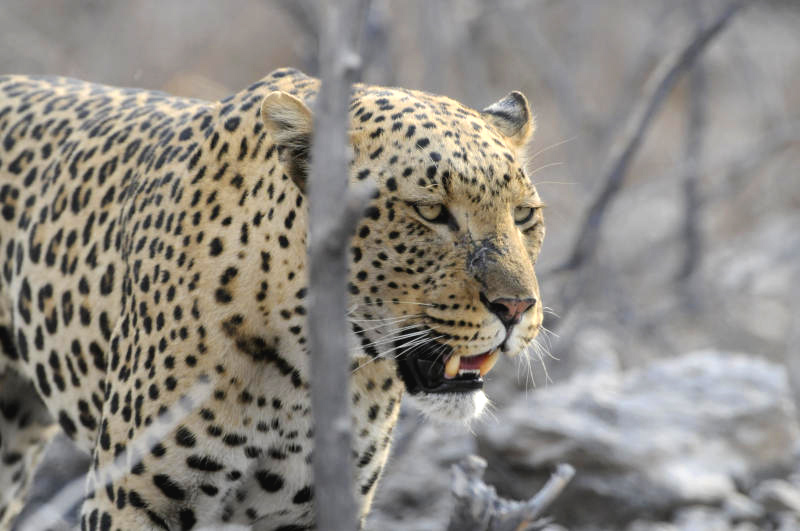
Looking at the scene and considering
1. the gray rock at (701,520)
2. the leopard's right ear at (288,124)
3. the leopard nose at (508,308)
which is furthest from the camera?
the gray rock at (701,520)

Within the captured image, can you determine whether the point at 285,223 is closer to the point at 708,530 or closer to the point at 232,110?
the point at 232,110

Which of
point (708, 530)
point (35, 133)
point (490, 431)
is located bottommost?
point (708, 530)

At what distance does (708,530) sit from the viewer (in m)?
7.11

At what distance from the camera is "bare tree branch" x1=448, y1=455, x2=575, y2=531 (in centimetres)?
483

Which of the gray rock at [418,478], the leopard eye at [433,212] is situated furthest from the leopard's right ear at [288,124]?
the gray rock at [418,478]

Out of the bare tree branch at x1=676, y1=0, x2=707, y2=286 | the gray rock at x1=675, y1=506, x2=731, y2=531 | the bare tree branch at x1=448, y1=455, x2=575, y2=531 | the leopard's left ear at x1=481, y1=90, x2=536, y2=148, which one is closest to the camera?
the leopard's left ear at x1=481, y1=90, x2=536, y2=148

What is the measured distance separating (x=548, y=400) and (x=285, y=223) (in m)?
4.20

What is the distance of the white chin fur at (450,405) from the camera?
4.11 meters

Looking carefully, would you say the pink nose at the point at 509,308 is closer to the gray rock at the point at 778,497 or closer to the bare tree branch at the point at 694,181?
the gray rock at the point at 778,497

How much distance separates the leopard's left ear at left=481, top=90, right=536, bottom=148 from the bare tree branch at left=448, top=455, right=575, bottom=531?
4.36 feet

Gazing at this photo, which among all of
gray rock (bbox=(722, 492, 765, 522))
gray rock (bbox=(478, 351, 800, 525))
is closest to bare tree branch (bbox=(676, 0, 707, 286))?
gray rock (bbox=(478, 351, 800, 525))

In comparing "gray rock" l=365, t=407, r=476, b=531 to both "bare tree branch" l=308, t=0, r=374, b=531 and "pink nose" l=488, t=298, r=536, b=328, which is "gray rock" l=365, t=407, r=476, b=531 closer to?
"pink nose" l=488, t=298, r=536, b=328

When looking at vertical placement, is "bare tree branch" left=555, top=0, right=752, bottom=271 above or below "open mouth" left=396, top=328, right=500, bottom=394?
above

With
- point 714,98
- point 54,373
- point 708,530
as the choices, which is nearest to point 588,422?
point 708,530
